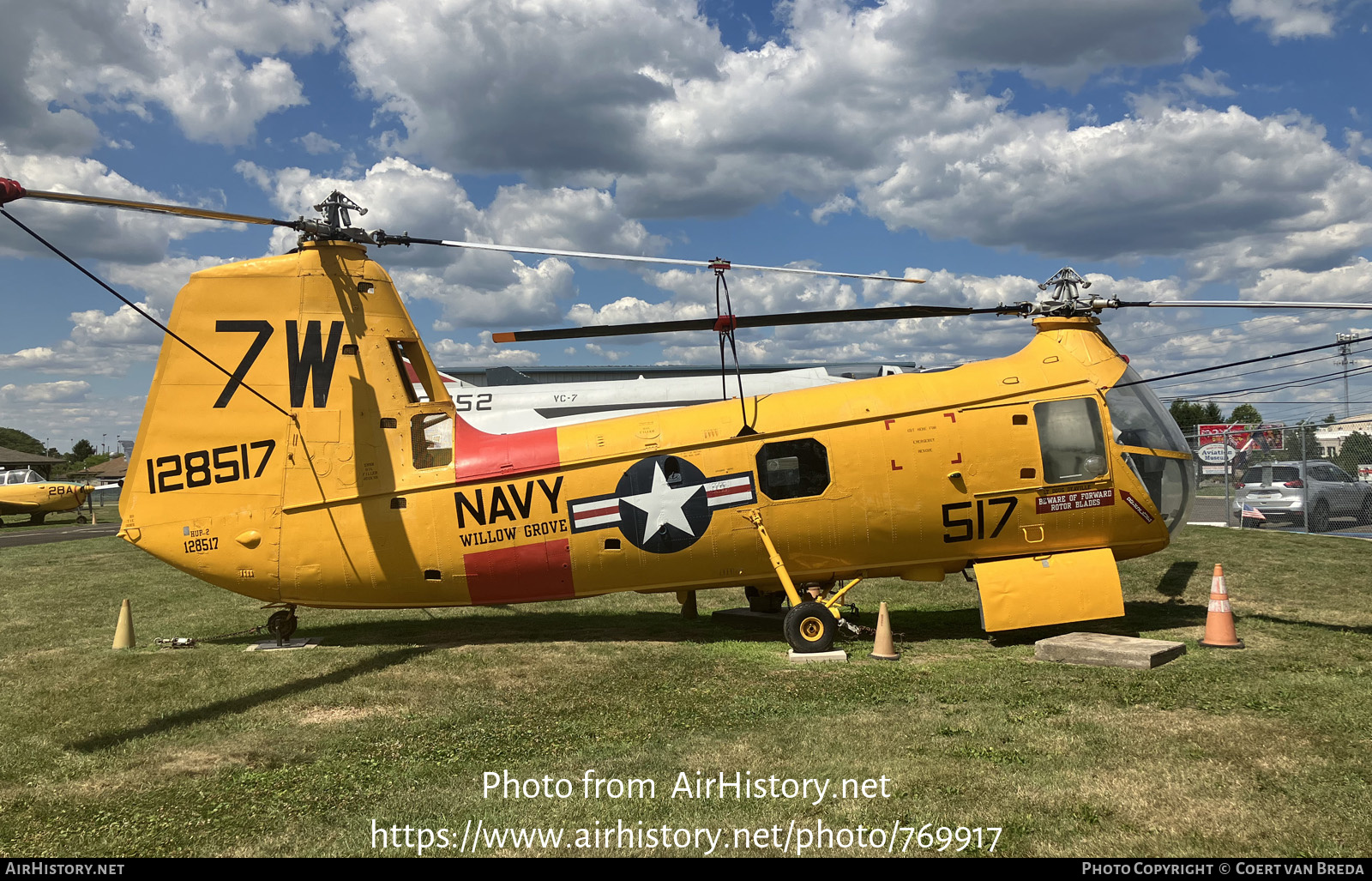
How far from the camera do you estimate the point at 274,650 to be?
11.1 m

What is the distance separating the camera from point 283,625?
11383 millimetres

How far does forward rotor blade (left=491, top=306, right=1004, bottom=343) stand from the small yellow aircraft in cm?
3960

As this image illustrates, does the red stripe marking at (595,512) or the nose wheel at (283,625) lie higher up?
the red stripe marking at (595,512)

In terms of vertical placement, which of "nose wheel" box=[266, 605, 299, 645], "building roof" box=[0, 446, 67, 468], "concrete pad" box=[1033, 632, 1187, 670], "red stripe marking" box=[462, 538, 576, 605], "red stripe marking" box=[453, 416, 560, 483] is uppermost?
"building roof" box=[0, 446, 67, 468]

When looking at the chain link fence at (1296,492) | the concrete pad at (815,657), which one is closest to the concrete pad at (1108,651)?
the concrete pad at (815,657)

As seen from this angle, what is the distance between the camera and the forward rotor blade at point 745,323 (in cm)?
974

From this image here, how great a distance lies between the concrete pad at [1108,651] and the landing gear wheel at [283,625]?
9719 millimetres

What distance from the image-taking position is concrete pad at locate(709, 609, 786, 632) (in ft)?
40.5

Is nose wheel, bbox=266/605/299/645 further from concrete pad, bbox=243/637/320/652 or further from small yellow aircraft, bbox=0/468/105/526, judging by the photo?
small yellow aircraft, bbox=0/468/105/526

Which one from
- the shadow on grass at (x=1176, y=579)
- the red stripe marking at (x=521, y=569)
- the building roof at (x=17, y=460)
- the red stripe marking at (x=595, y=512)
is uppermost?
the building roof at (x=17, y=460)

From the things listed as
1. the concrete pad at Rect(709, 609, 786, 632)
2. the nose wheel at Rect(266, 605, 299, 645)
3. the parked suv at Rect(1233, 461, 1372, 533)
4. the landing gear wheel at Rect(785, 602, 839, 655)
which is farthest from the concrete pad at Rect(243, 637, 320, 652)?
the parked suv at Rect(1233, 461, 1372, 533)

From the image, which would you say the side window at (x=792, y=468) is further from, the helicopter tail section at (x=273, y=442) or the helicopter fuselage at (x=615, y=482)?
the helicopter tail section at (x=273, y=442)

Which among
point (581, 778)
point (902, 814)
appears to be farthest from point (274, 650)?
point (902, 814)
